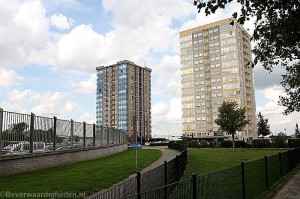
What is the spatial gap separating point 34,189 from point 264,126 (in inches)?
4801

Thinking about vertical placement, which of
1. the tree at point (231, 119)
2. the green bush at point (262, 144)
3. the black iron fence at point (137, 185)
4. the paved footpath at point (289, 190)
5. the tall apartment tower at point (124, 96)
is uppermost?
the tall apartment tower at point (124, 96)

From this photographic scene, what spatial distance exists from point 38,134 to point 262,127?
117m

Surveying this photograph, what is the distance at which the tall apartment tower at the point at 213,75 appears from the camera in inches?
4385

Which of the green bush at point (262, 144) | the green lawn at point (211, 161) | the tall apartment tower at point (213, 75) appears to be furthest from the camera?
the tall apartment tower at point (213, 75)

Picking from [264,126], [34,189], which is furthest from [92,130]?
[264,126]

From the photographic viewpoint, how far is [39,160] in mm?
16812

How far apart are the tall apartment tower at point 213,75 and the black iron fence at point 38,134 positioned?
287ft

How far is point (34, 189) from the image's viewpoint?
1084 centimetres

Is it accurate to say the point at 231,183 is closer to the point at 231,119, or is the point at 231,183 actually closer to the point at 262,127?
the point at 231,119

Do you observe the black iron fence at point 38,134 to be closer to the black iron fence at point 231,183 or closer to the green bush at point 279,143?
the black iron fence at point 231,183

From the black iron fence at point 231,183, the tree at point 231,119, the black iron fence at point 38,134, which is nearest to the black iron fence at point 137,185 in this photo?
the black iron fence at point 231,183

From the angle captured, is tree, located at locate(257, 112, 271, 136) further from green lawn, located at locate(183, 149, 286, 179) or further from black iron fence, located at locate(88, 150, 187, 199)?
black iron fence, located at locate(88, 150, 187, 199)

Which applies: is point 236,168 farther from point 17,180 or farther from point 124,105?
point 124,105

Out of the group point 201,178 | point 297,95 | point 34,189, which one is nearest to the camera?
point 201,178
